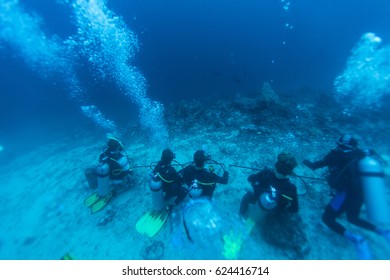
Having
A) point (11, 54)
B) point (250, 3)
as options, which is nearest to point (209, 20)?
point (250, 3)

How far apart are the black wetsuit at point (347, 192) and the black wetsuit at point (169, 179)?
2914 mm

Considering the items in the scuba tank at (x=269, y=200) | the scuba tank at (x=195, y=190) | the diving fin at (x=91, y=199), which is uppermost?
the scuba tank at (x=269, y=200)

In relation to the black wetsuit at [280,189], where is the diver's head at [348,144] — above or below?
above

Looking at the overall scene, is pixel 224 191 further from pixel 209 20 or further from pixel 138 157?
pixel 209 20

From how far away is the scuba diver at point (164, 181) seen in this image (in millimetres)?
4227

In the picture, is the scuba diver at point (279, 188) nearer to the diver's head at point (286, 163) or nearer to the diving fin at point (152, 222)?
the diver's head at point (286, 163)

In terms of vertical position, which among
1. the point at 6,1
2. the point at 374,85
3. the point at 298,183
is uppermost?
the point at 6,1

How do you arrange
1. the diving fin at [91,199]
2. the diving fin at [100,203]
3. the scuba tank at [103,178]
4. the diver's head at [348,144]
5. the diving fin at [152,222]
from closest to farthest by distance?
the diver's head at [348,144] → the diving fin at [152,222] → the scuba tank at [103,178] → the diving fin at [100,203] → the diving fin at [91,199]

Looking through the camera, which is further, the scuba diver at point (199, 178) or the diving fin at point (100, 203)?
the diving fin at point (100, 203)

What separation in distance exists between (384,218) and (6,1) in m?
32.1

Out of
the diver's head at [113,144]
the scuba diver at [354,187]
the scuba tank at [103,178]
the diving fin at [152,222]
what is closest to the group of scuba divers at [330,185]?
the scuba diver at [354,187]

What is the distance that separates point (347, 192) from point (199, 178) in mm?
2663

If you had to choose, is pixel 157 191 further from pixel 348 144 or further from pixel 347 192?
Answer: pixel 348 144

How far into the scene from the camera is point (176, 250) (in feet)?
13.7
